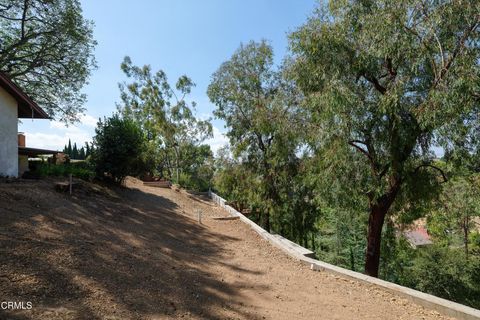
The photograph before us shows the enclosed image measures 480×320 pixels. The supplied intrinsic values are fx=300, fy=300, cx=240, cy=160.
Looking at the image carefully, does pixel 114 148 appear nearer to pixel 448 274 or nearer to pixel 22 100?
pixel 22 100

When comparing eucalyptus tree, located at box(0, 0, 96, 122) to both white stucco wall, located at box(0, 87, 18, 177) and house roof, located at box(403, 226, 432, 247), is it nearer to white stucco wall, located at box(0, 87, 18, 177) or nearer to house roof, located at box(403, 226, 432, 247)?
white stucco wall, located at box(0, 87, 18, 177)

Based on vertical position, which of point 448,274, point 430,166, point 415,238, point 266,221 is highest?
point 430,166

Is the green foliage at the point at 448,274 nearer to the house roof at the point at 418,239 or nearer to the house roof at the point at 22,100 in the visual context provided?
the house roof at the point at 418,239

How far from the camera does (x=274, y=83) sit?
15914mm

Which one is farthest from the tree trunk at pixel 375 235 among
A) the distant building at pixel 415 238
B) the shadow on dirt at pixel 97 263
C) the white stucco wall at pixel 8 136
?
the white stucco wall at pixel 8 136

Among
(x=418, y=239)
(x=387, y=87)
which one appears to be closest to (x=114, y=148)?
(x=387, y=87)

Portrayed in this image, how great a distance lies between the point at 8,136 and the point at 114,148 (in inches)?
151

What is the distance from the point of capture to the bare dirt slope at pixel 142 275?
392 centimetres

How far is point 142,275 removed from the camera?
5.13 m

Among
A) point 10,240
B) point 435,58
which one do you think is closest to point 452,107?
point 435,58

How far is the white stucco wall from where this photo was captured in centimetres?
1046

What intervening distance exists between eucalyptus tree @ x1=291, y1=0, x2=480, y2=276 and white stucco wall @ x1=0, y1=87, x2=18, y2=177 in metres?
10.4

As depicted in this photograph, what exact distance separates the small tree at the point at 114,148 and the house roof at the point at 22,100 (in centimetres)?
242

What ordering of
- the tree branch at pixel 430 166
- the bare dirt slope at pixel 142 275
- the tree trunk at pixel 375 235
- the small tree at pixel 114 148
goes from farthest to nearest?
the small tree at pixel 114 148 < the tree trunk at pixel 375 235 < the tree branch at pixel 430 166 < the bare dirt slope at pixel 142 275
